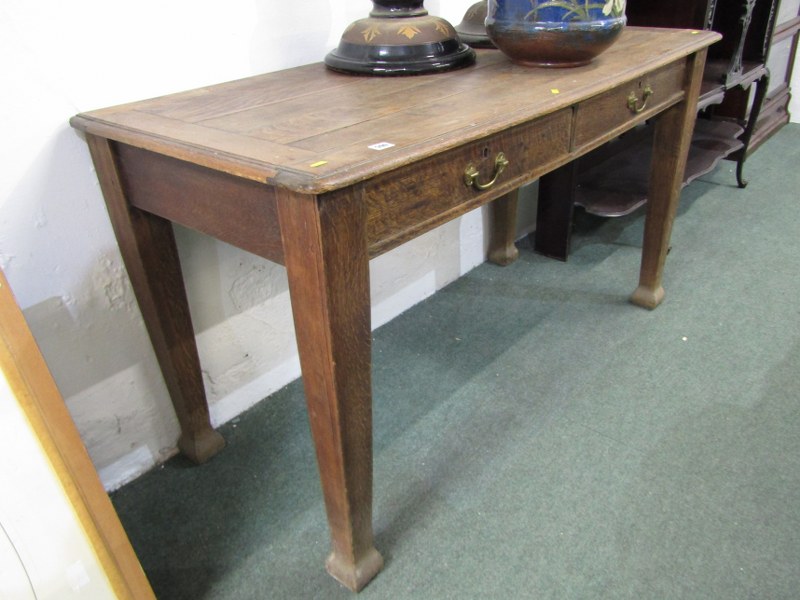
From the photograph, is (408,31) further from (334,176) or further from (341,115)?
(334,176)

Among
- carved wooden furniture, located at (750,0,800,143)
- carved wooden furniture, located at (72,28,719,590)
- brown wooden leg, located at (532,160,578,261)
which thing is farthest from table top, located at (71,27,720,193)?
carved wooden furniture, located at (750,0,800,143)

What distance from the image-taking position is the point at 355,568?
1.07 meters

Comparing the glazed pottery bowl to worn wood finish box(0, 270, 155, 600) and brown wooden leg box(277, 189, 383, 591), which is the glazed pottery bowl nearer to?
brown wooden leg box(277, 189, 383, 591)

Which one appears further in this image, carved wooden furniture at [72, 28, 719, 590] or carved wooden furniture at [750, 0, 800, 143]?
carved wooden furniture at [750, 0, 800, 143]

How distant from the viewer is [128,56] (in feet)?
3.53

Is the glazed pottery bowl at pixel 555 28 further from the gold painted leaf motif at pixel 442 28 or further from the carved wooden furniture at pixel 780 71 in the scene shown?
the carved wooden furniture at pixel 780 71

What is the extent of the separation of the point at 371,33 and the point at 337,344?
68 centimetres

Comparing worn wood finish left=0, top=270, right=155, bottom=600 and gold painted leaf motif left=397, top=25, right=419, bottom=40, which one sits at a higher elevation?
gold painted leaf motif left=397, top=25, right=419, bottom=40

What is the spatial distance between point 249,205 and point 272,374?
0.79 metres

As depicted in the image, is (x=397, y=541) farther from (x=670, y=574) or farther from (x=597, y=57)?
(x=597, y=57)

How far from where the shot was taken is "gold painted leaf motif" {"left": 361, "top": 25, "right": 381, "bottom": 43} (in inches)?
47.0

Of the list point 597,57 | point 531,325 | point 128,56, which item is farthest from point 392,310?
point 128,56

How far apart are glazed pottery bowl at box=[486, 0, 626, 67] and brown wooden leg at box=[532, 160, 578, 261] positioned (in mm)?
781

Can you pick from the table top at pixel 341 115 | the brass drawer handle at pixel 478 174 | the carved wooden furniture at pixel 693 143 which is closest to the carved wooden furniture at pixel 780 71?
the carved wooden furniture at pixel 693 143
